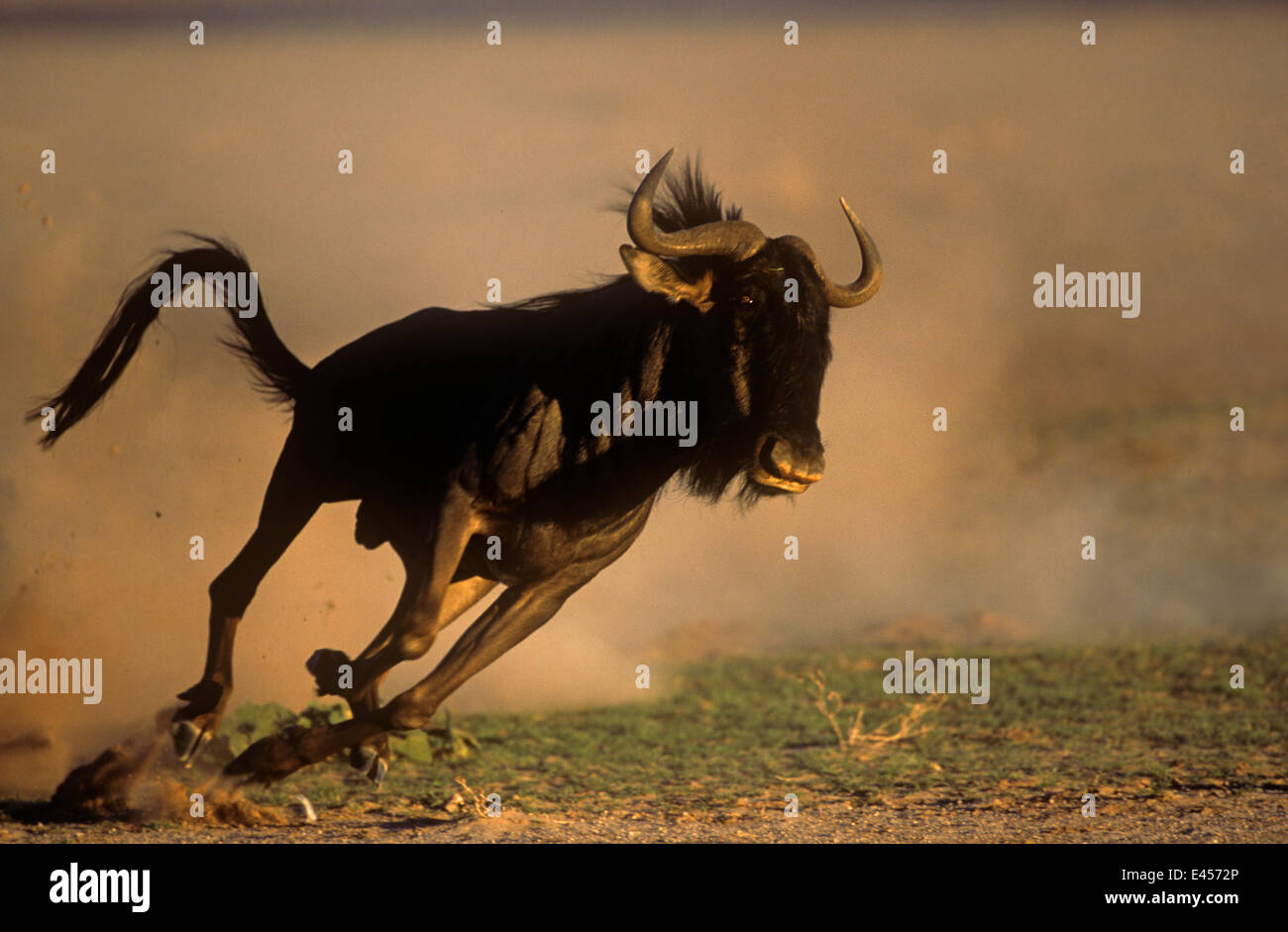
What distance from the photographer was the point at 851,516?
1279 cm

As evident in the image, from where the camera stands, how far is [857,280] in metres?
7.20

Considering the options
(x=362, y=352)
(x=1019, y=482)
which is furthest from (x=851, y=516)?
(x=362, y=352)

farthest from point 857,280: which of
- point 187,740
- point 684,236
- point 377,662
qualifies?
point 187,740

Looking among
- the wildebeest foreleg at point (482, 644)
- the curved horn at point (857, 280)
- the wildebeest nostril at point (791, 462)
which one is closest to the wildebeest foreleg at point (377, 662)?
the wildebeest foreleg at point (482, 644)

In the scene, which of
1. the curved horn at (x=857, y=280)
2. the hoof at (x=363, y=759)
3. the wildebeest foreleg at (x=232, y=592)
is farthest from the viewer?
the hoof at (x=363, y=759)

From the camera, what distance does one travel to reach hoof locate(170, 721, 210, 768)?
6.89 metres

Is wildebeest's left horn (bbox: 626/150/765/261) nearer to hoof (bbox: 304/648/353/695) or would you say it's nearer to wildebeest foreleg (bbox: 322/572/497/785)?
wildebeest foreleg (bbox: 322/572/497/785)

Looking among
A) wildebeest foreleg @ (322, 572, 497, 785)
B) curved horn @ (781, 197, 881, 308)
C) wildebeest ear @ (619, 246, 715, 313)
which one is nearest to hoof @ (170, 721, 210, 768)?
wildebeest foreleg @ (322, 572, 497, 785)

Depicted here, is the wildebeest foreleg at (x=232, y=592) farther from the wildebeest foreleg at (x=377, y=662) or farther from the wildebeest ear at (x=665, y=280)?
the wildebeest ear at (x=665, y=280)

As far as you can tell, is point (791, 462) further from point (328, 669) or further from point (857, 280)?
point (328, 669)

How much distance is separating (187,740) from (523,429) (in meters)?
2.25

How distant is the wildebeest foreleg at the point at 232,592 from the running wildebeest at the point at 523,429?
1 cm

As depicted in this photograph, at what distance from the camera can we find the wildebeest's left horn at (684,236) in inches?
251

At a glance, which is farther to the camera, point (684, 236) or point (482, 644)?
point (482, 644)
